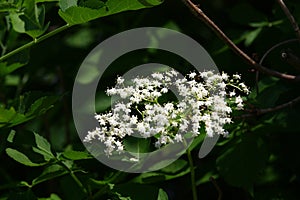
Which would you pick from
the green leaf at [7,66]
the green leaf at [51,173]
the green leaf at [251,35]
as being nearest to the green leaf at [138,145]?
the green leaf at [51,173]

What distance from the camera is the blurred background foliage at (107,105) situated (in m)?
1.34

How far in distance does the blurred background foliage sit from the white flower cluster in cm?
9

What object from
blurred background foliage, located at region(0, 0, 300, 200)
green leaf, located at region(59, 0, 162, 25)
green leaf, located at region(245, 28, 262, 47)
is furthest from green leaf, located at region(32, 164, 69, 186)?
green leaf, located at region(245, 28, 262, 47)

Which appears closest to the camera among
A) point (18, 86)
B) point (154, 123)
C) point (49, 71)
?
point (154, 123)

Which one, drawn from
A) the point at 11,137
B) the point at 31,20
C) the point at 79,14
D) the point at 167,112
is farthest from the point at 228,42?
the point at 11,137

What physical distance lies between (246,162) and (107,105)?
14.1 inches

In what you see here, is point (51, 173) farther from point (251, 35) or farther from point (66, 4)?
point (251, 35)

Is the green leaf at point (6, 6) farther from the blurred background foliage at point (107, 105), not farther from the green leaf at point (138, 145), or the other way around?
the green leaf at point (138, 145)

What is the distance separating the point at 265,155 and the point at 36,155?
0.52 metres

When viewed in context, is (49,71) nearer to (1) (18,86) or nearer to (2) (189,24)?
(1) (18,86)

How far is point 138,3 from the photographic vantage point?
1177 mm

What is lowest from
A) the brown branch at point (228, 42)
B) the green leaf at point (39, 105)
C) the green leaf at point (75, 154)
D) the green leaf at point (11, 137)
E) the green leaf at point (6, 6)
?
the green leaf at point (75, 154)

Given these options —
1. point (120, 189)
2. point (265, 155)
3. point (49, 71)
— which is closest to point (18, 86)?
point (49, 71)

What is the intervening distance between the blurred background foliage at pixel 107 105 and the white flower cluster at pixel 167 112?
0.09 meters
